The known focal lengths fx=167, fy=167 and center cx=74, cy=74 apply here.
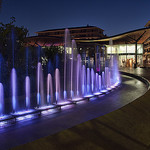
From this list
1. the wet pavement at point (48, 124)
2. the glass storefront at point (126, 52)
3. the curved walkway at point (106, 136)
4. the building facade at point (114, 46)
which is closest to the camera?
the curved walkway at point (106, 136)

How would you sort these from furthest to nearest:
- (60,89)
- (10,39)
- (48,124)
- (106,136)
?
(10,39) → (60,89) → (48,124) → (106,136)

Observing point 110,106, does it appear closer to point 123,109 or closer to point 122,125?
point 123,109

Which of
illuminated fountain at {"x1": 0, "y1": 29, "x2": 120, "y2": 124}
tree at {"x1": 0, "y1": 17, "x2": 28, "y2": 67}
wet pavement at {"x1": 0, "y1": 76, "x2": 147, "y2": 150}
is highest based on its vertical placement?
tree at {"x1": 0, "y1": 17, "x2": 28, "y2": 67}

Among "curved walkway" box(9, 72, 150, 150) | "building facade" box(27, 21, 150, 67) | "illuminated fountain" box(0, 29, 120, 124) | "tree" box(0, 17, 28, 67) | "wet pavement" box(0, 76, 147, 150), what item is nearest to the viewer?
"curved walkway" box(9, 72, 150, 150)

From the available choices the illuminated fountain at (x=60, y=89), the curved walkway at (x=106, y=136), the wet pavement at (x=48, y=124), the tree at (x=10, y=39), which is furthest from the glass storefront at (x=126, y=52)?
the curved walkway at (x=106, y=136)

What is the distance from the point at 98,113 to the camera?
5.23 metres

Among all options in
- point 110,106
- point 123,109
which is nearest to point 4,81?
point 110,106

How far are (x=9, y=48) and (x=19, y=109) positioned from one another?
23.6ft

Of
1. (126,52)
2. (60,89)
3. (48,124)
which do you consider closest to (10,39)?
(60,89)

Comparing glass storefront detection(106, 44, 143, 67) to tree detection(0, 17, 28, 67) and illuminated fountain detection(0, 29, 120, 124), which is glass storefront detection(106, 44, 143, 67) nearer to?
illuminated fountain detection(0, 29, 120, 124)

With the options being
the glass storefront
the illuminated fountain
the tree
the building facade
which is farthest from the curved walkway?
the glass storefront

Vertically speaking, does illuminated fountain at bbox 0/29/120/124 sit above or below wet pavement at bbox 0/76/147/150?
above

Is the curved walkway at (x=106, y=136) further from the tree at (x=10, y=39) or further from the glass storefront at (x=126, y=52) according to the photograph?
the glass storefront at (x=126, y=52)

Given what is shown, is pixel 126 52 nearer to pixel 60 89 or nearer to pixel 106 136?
pixel 60 89
